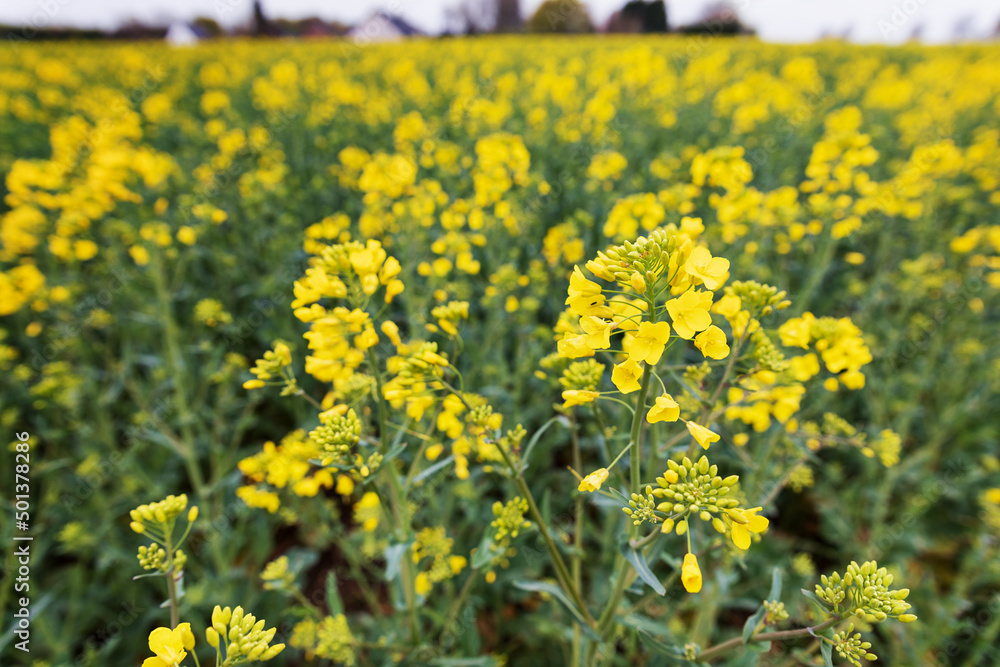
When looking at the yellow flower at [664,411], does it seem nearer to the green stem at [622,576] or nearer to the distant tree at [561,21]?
the green stem at [622,576]

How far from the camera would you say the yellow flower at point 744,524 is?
1111mm

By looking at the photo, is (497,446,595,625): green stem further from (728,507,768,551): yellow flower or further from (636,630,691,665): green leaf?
(728,507,768,551): yellow flower

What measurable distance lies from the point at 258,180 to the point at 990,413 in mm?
6615

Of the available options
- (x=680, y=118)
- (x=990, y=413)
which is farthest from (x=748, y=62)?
(x=990, y=413)

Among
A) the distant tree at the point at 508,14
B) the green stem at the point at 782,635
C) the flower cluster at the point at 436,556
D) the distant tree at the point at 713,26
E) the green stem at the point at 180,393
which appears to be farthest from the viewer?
the distant tree at the point at 508,14

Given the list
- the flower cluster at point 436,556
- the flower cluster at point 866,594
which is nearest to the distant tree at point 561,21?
the flower cluster at point 436,556

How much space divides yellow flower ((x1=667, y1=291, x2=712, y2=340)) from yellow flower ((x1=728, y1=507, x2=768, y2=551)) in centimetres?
45

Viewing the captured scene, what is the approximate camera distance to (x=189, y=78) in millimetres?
13094

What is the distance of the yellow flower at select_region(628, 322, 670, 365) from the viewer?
1090mm

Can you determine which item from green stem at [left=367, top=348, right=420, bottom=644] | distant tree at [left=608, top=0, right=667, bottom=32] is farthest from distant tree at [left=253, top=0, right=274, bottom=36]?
green stem at [left=367, top=348, right=420, bottom=644]

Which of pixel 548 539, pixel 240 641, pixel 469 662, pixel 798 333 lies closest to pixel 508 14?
pixel 798 333

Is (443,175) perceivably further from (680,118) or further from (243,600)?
(680,118)

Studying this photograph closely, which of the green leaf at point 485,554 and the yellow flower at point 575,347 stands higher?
the yellow flower at point 575,347

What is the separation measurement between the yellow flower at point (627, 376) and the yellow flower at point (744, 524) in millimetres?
387
